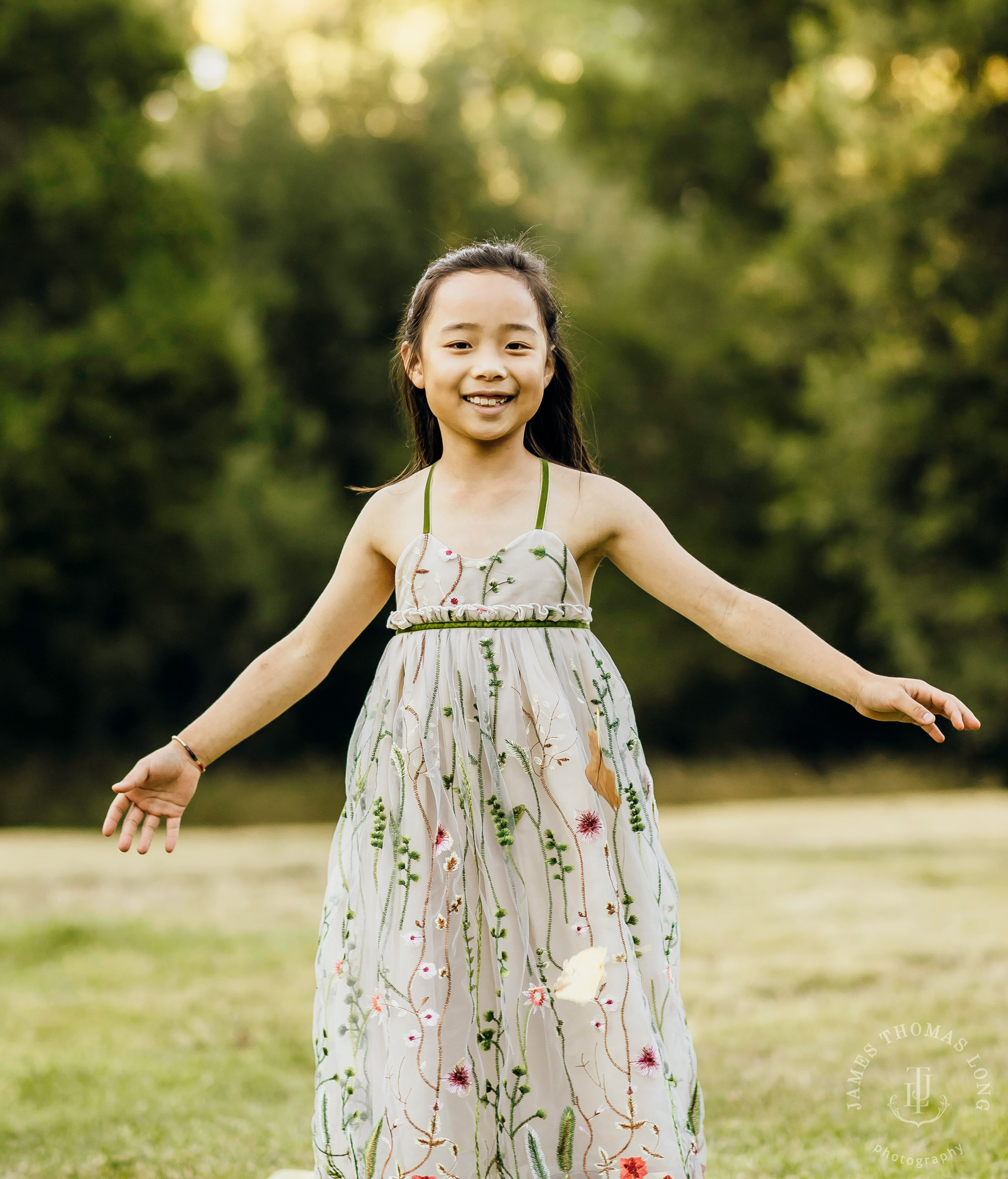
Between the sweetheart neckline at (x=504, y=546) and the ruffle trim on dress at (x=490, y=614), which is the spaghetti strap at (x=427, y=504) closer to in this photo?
the sweetheart neckline at (x=504, y=546)

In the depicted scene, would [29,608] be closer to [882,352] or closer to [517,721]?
[882,352]

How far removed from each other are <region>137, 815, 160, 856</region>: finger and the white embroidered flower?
75 cm

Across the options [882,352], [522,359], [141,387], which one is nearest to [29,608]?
[141,387]

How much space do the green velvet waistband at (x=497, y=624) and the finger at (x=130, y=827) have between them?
576 mm

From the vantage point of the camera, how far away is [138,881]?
721cm

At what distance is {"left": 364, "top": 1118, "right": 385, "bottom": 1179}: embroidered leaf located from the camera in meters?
2.20

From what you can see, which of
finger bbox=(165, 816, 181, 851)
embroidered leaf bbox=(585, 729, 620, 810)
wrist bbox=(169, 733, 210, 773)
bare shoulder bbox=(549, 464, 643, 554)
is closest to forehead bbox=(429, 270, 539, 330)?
bare shoulder bbox=(549, 464, 643, 554)

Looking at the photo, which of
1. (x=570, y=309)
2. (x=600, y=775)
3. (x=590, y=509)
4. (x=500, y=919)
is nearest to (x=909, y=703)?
(x=600, y=775)

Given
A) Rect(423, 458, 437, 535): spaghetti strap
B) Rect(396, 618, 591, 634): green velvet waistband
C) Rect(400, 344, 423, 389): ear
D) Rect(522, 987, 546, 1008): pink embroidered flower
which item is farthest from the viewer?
Rect(400, 344, 423, 389): ear

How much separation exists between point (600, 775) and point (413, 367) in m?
0.87

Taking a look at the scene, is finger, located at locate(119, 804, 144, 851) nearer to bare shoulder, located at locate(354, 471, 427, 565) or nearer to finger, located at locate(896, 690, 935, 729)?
bare shoulder, located at locate(354, 471, 427, 565)

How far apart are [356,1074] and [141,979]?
297cm

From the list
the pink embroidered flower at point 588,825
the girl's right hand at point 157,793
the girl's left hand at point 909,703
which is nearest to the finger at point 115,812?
the girl's right hand at point 157,793

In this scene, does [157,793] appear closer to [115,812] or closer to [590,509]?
[115,812]
